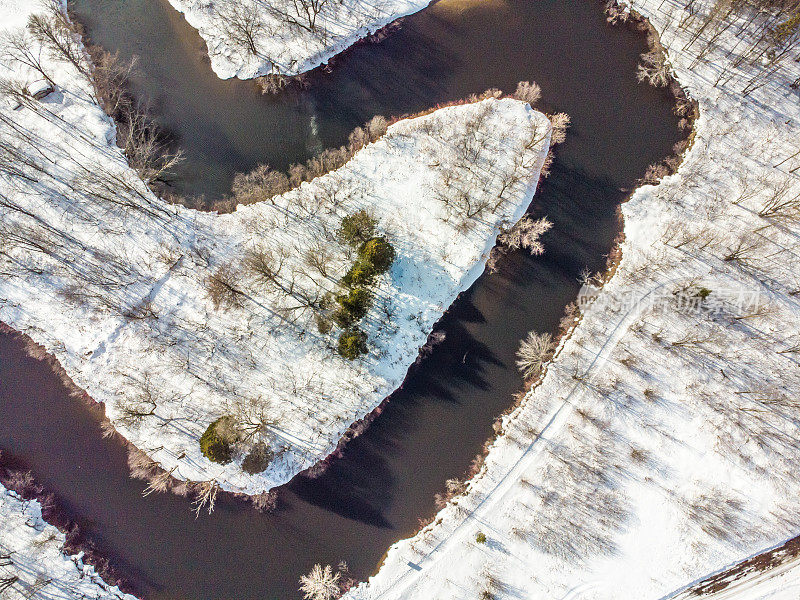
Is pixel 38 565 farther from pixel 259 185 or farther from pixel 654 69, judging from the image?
pixel 654 69

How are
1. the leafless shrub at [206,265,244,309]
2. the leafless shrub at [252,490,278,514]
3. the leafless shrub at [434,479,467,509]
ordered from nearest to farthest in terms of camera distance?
the leafless shrub at [434,479,467,509] → the leafless shrub at [252,490,278,514] → the leafless shrub at [206,265,244,309]

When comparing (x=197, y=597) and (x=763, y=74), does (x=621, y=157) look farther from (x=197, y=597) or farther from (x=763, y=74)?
(x=197, y=597)

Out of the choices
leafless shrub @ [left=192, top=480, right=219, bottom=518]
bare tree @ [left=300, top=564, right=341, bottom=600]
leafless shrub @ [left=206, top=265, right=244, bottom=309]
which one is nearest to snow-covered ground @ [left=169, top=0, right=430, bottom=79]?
leafless shrub @ [left=206, top=265, right=244, bottom=309]

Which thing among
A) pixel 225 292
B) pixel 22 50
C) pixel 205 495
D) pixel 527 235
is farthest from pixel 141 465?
pixel 22 50

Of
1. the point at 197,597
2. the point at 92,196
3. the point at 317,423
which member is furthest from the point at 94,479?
the point at 92,196

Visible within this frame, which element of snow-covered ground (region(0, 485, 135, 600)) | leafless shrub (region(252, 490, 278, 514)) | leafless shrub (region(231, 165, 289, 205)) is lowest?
snow-covered ground (region(0, 485, 135, 600))

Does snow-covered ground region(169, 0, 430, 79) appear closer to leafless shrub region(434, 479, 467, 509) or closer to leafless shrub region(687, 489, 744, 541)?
leafless shrub region(434, 479, 467, 509)
